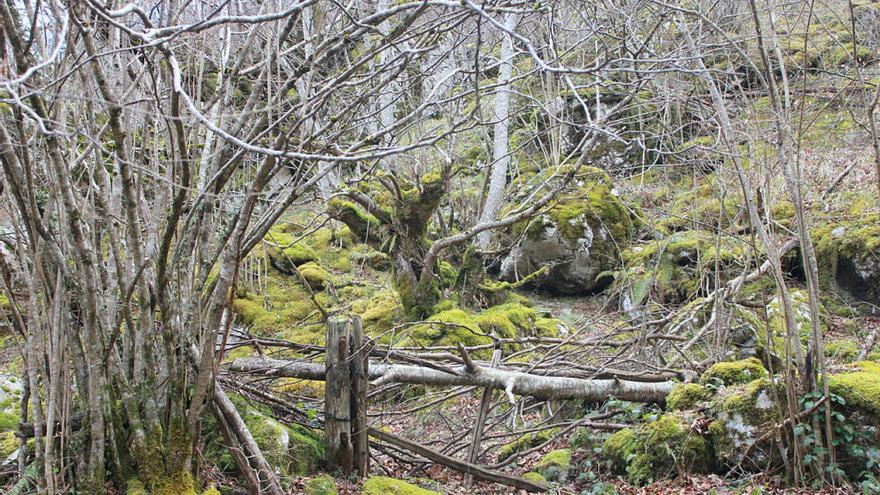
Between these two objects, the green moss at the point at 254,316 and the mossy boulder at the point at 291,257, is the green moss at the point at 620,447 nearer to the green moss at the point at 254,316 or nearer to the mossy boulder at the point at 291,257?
the green moss at the point at 254,316

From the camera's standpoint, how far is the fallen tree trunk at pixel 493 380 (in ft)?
14.6

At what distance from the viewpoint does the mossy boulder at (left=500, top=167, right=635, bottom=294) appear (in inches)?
415

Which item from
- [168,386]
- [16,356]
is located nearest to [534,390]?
[168,386]

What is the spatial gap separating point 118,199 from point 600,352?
500cm

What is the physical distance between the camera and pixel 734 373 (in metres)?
4.78

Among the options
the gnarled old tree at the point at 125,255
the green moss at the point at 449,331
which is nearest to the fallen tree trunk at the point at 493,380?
the gnarled old tree at the point at 125,255

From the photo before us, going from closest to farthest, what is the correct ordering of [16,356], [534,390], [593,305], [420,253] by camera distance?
[534,390]
[16,356]
[420,253]
[593,305]

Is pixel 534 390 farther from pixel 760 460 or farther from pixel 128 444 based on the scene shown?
pixel 128 444

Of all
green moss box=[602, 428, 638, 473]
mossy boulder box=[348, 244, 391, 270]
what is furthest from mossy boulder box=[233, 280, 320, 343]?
green moss box=[602, 428, 638, 473]

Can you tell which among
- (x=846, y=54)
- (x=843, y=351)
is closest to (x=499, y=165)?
(x=843, y=351)

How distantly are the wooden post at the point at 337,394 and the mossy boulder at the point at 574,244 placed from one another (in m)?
6.65

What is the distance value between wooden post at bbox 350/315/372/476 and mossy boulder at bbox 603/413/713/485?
79.2 inches

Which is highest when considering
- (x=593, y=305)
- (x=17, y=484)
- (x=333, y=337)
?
(x=333, y=337)

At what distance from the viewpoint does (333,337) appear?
161 inches
